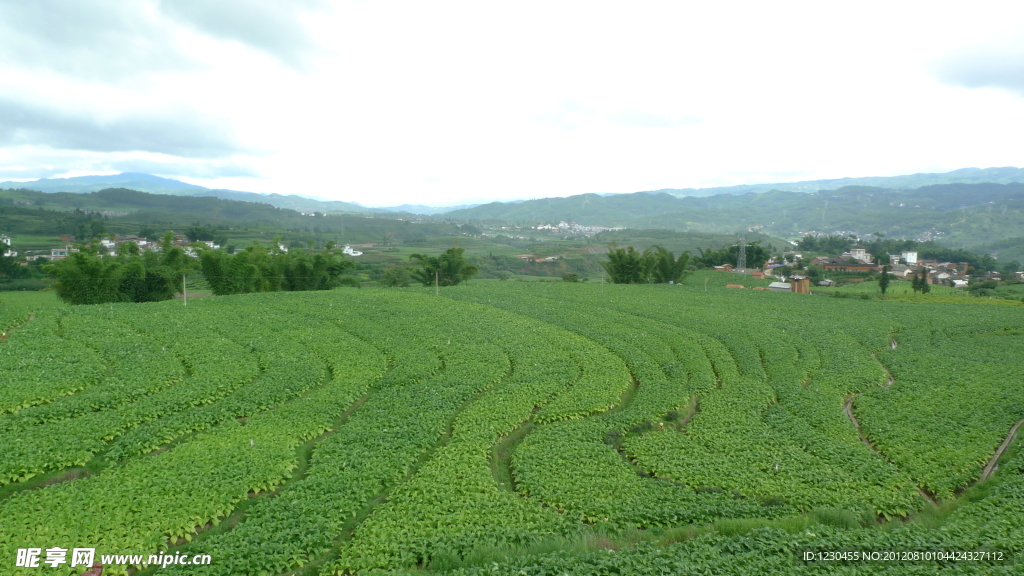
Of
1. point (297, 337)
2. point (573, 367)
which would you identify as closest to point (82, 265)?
point (297, 337)

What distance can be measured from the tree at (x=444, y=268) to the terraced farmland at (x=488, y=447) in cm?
2056

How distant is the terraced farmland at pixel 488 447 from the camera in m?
8.58

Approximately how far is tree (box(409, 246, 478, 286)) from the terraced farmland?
20559 millimetres

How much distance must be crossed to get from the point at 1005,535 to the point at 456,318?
21651 mm

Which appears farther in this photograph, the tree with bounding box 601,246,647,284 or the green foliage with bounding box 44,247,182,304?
the tree with bounding box 601,246,647,284

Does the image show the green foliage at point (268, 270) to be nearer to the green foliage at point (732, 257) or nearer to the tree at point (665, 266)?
the tree at point (665, 266)

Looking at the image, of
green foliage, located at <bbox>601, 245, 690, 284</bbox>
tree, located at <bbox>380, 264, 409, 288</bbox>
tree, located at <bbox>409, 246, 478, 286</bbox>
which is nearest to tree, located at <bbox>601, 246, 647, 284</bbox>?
green foliage, located at <bbox>601, 245, 690, 284</bbox>

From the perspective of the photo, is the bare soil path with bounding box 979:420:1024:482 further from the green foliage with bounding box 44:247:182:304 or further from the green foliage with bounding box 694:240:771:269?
the green foliage with bounding box 694:240:771:269

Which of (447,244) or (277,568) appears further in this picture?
(447,244)

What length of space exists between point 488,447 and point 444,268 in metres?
33.4

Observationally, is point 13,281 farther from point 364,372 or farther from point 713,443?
point 713,443

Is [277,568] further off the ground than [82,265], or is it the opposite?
[82,265]

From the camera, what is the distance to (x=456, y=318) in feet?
88.6

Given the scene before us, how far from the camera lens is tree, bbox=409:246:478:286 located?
45.1 metres
